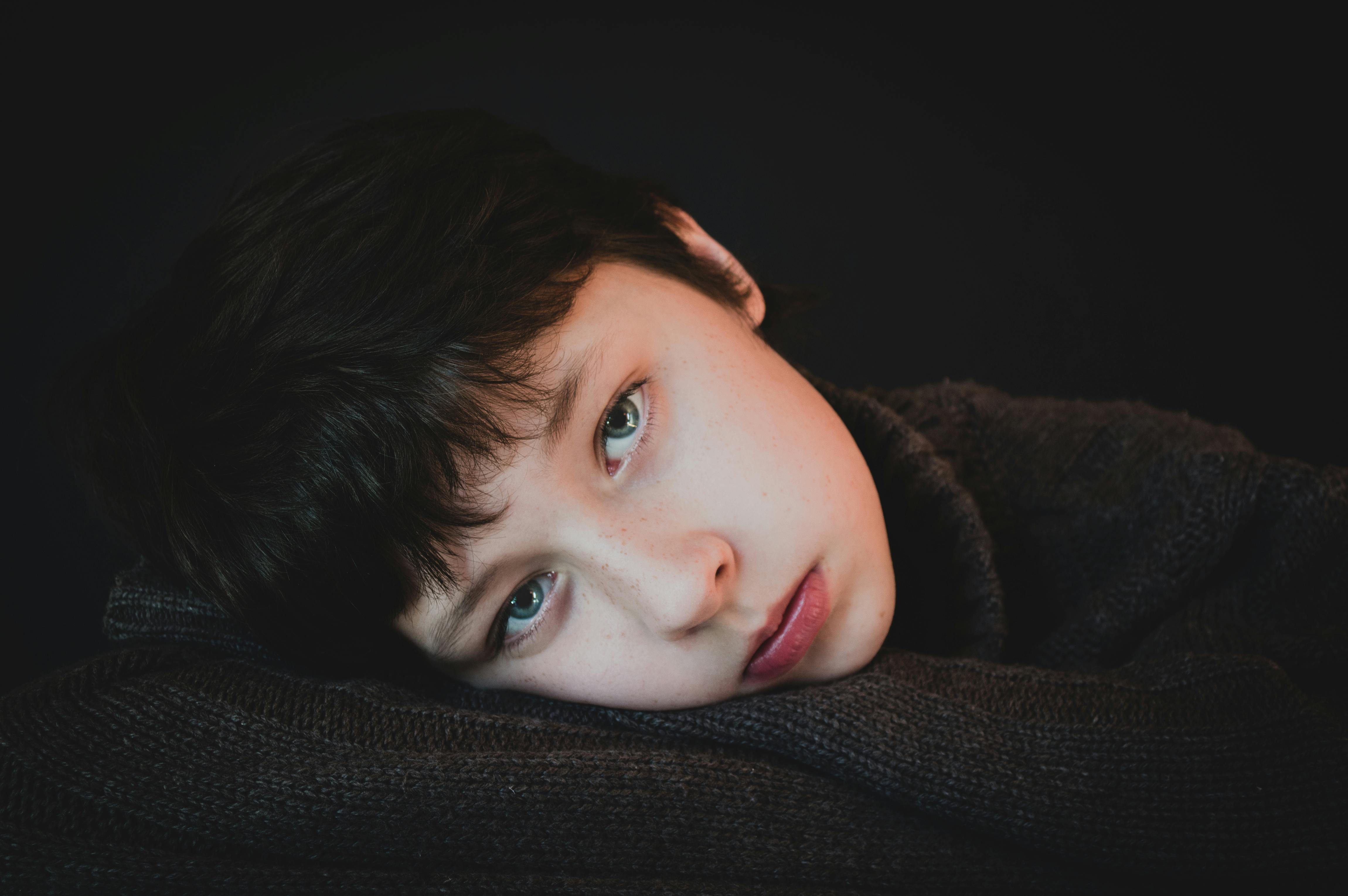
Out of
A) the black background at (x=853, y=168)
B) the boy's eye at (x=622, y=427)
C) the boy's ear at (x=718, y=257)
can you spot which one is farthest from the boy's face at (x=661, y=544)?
the black background at (x=853, y=168)

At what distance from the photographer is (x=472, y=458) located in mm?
618

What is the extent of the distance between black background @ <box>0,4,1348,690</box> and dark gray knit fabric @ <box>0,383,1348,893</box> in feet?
1.72

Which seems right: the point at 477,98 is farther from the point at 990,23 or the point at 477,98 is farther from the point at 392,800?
the point at 392,800

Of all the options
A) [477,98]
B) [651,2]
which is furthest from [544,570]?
[651,2]

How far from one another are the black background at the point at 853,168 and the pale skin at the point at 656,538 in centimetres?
41

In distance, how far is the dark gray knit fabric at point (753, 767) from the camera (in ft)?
1.83

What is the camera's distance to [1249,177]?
4.03ft

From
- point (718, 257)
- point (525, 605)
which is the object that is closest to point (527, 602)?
point (525, 605)

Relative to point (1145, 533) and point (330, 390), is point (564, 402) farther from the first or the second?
point (1145, 533)

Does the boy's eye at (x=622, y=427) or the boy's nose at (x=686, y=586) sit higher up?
the boy's eye at (x=622, y=427)

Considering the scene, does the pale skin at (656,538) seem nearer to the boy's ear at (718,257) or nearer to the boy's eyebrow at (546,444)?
the boy's eyebrow at (546,444)

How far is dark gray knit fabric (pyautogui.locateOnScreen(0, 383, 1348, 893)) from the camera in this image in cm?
56

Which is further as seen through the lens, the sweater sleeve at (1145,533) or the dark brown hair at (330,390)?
the sweater sleeve at (1145,533)

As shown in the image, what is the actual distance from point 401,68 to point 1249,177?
1.15 metres
